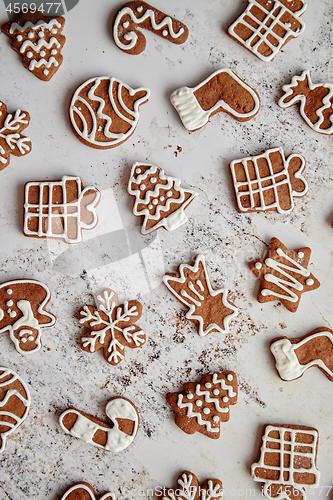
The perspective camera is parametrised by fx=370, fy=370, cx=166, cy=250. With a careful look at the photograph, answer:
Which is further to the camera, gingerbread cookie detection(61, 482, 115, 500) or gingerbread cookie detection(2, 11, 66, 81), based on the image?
gingerbread cookie detection(61, 482, 115, 500)

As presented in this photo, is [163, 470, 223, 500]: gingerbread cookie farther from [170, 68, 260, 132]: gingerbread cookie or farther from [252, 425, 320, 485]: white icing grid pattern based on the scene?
[170, 68, 260, 132]: gingerbread cookie

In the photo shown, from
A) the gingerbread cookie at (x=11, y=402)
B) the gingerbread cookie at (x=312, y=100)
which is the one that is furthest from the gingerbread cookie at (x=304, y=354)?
the gingerbread cookie at (x=11, y=402)

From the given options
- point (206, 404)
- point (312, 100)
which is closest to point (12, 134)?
point (312, 100)

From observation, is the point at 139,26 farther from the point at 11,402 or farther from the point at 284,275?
the point at 11,402

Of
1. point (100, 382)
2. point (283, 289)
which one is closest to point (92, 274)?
point (100, 382)

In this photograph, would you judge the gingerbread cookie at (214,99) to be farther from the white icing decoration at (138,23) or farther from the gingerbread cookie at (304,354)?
the gingerbread cookie at (304,354)

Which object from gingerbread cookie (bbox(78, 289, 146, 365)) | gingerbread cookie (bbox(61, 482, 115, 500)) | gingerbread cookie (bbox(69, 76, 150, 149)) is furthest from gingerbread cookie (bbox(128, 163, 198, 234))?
gingerbread cookie (bbox(61, 482, 115, 500))
